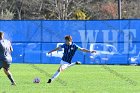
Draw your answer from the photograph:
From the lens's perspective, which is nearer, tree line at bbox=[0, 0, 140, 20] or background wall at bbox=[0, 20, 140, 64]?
background wall at bbox=[0, 20, 140, 64]

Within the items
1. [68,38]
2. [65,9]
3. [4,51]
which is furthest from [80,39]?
[65,9]

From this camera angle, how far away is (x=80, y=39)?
3862 centimetres

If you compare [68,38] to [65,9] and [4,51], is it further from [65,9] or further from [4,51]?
[65,9]

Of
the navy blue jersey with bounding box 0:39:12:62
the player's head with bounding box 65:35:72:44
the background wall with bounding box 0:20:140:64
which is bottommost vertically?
the background wall with bounding box 0:20:140:64

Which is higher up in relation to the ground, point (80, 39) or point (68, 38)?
point (68, 38)

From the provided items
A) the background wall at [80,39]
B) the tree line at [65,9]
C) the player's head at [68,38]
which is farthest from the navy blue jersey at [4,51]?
the tree line at [65,9]

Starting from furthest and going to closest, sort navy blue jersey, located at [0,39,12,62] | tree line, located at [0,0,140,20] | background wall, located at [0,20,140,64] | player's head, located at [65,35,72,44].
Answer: tree line, located at [0,0,140,20] → background wall, located at [0,20,140,64] → player's head, located at [65,35,72,44] → navy blue jersey, located at [0,39,12,62]

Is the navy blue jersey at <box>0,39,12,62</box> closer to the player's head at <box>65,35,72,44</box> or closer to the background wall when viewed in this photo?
the player's head at <box>65,35,72,44</box>

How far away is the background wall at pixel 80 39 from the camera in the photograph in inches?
1489

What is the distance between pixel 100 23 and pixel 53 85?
1943 centimetres

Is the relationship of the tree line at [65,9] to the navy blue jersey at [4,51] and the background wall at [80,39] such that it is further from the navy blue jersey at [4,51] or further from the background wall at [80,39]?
the navy blue jersey at [4,51]

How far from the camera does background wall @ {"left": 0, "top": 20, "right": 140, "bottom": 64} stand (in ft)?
124

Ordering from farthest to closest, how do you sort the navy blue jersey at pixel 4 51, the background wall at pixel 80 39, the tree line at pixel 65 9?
the tree line at pixel 65 9 → the background wall at pixel 80 39 → the navy blue jersey at pixel 4 51

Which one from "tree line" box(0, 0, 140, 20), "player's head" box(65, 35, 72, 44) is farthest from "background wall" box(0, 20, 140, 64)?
"tree line" box(0, 0, 140, 20)
